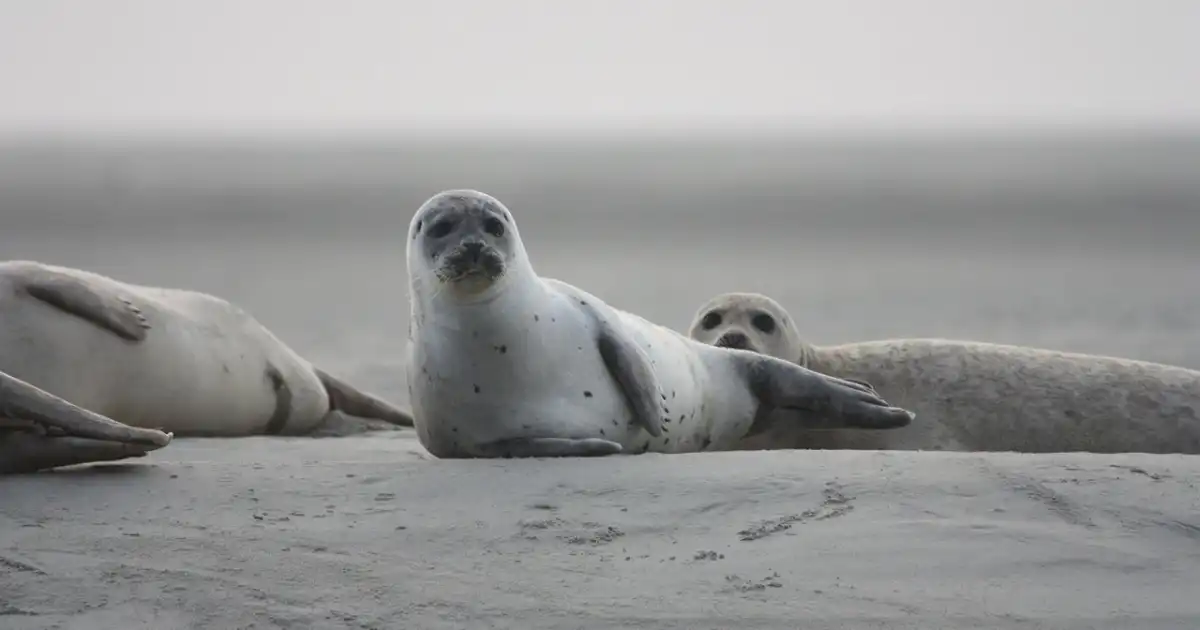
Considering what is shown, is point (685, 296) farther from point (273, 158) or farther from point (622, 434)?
point (273, 158)

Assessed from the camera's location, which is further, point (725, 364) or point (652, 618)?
point (725, 364)

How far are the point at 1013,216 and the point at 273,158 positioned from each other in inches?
1118

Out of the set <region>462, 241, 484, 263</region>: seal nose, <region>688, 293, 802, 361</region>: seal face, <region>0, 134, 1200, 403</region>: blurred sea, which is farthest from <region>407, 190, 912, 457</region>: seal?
<region>0, 134, 1200, 403</region>: blurred sea

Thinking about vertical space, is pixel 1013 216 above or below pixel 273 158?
below

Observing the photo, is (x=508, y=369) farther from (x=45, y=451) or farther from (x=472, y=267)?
(x=45, y=451)

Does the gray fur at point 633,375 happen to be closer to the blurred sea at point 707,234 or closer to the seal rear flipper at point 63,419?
the seal rear flipper at point 63,419

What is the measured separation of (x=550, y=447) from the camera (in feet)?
13.2

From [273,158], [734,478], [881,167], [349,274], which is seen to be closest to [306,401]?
[734,478]

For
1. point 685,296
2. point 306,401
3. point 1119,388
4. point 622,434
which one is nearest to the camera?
point 622,434

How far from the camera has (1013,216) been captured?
2508 cm

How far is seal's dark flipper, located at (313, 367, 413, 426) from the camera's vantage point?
6.17 meters

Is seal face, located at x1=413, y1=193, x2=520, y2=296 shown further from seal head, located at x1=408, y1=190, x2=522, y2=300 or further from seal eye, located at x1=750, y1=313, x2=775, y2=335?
seal eye, located at x1=750, y1=313, x2=775, y2=335

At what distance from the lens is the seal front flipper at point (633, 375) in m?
4.23

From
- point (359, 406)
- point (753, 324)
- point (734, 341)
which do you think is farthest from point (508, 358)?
point (359, 406)
